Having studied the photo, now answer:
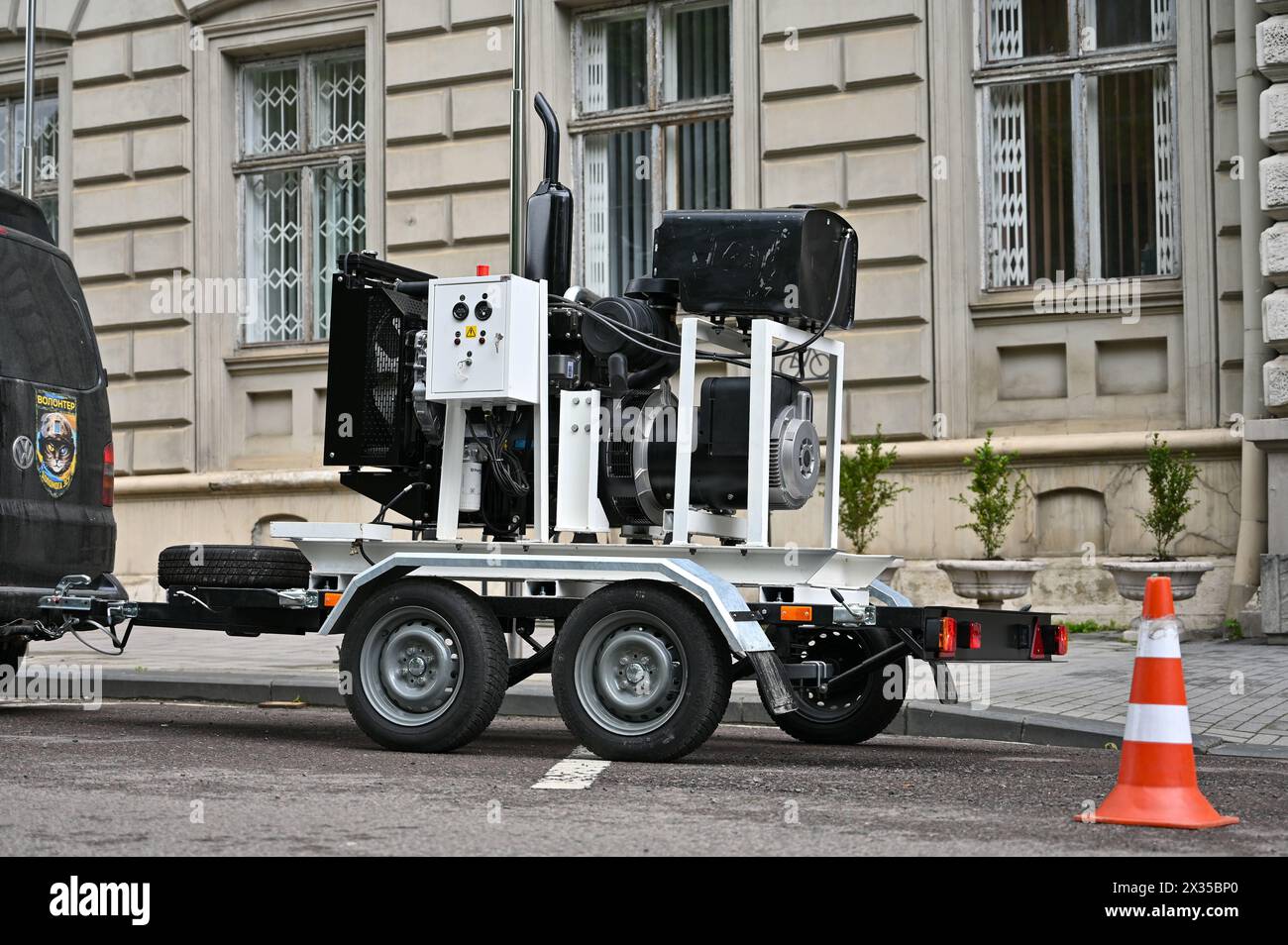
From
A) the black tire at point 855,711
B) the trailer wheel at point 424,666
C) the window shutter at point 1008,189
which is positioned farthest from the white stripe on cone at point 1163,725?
the window shutter at point 1008,189

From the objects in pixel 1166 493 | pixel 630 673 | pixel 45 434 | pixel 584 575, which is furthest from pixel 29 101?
pixel 630 673

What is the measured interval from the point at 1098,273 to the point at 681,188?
4.07 meters

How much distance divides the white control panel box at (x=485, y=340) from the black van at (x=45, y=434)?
7.21ft

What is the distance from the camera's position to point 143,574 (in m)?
18.1

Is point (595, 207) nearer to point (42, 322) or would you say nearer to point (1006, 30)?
point (1006, 30)

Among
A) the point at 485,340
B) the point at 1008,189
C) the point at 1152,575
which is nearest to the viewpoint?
the point at 485,340

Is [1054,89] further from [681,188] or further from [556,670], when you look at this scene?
[556,670]

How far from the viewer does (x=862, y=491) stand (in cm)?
1414

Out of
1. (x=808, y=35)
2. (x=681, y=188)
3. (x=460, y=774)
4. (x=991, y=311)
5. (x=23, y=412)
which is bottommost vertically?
(x=460, y=774)

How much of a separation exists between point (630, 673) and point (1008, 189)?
8.96 m

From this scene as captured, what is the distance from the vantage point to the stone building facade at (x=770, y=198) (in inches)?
551

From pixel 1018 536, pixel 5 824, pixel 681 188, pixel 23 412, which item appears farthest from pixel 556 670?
pixel 681 188

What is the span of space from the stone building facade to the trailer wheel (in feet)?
23.5

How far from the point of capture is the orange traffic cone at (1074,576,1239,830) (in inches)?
219
